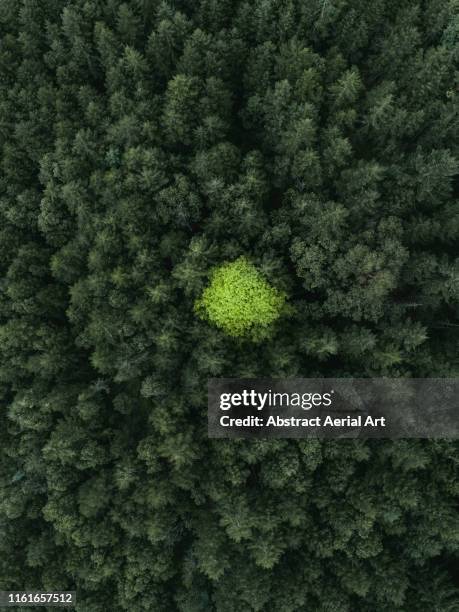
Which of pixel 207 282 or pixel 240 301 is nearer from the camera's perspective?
pixel 240 301

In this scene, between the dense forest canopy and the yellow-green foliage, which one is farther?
the yellow-green foliage

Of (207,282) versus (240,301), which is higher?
(207,282)

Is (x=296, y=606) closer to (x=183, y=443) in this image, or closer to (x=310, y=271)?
(x=183, y=443)

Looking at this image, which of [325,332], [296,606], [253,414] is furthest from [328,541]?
[325,332]

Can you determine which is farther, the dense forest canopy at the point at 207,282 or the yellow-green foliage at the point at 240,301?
the yellow-green foliage at the point at 240,301
